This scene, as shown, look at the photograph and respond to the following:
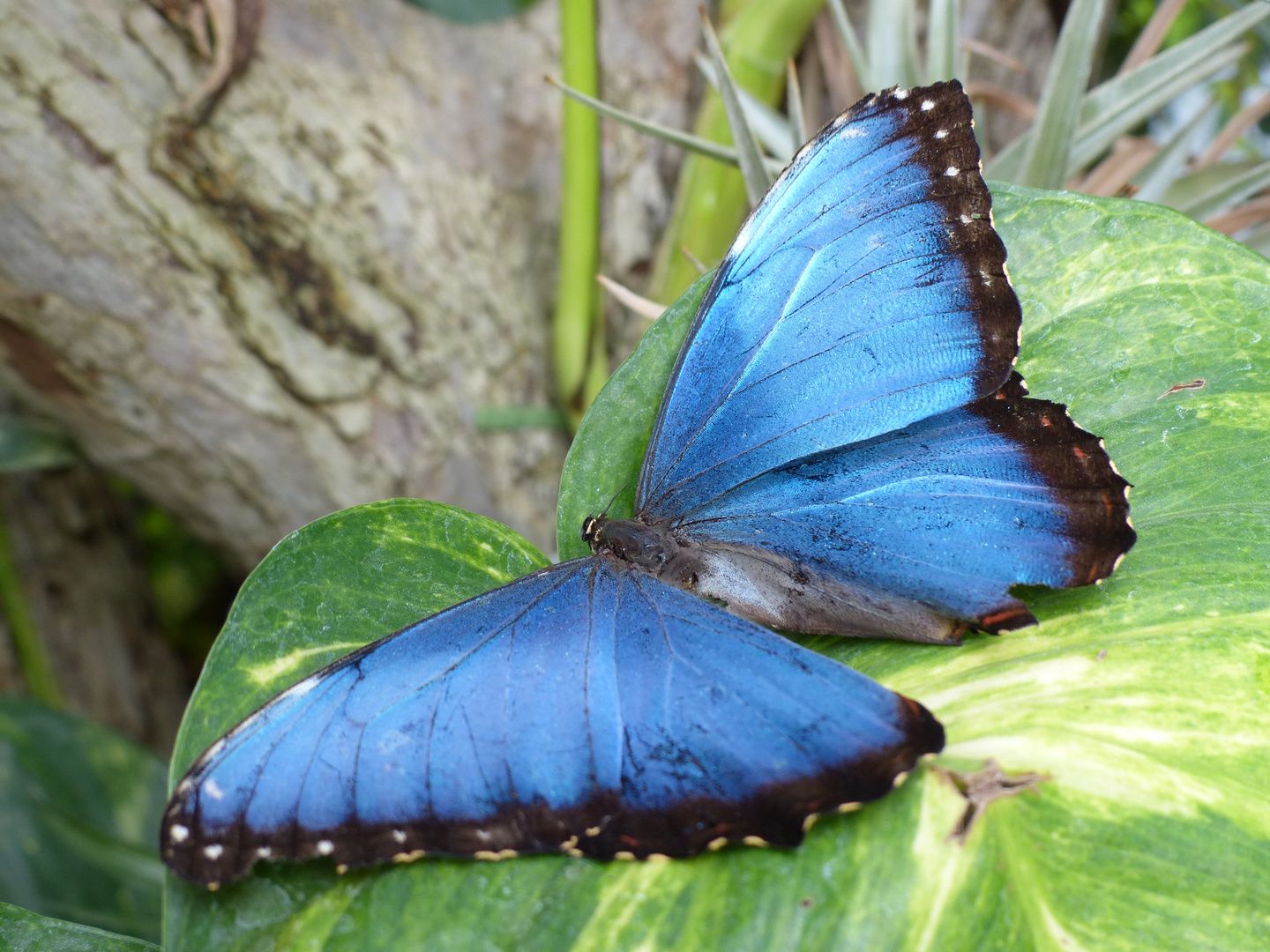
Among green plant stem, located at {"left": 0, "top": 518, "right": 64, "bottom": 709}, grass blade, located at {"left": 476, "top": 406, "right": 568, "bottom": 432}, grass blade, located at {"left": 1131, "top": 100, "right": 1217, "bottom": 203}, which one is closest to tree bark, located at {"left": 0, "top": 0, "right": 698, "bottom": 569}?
grass blade, located at {"left": 476, "top": 406, "right": 568, "bottom": 432}

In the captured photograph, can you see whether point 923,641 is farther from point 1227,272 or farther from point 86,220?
point 86,220

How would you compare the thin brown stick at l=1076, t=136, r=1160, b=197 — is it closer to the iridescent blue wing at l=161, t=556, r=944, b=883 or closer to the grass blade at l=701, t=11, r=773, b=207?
the grass blade at l=701, t=11, r=773, b=207

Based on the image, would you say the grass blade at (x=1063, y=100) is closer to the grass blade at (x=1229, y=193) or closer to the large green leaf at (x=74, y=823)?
the grass blade at (x=1229, y=193)

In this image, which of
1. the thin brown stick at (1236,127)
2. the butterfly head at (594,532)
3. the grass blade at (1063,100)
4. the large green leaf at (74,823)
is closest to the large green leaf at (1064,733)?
the butterfly head at (594,532)

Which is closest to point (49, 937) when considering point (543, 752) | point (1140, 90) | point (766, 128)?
point (543, 752)

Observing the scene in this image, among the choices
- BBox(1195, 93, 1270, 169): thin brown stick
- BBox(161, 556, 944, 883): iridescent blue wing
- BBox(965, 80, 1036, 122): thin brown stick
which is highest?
BBox(1195, 93, 1270, 169): thin brown stick

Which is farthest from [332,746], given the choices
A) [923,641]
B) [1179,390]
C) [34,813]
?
[34,813]
